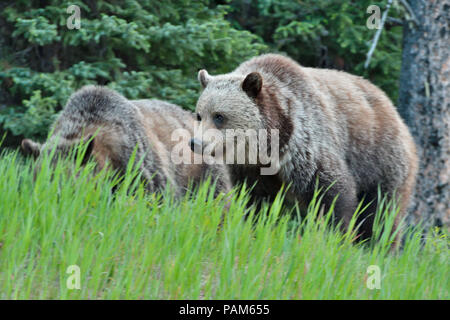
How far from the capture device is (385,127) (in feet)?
20.4

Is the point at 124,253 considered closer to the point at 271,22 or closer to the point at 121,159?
the point at 121,159

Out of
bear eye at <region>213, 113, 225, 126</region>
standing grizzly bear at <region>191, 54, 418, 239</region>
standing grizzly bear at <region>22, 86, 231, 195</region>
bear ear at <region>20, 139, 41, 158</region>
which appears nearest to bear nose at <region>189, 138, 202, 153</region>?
standing grizzly bear at <region>191, 54, 418, 239</region>

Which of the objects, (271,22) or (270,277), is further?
(271,22)

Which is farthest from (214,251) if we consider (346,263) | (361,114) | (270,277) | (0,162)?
(361,114)

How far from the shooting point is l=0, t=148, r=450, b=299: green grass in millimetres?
3561

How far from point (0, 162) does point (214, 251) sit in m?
2.12

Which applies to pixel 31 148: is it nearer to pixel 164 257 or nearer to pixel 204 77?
pixel 204 77

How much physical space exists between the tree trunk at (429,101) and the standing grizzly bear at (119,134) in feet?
10.5

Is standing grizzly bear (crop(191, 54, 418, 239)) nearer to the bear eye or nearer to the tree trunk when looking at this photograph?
the bear eye

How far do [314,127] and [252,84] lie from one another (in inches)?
26.8

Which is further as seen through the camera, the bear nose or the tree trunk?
the tree trunk

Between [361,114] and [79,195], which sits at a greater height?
[361,114]

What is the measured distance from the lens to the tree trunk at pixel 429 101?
7895 millimetres
